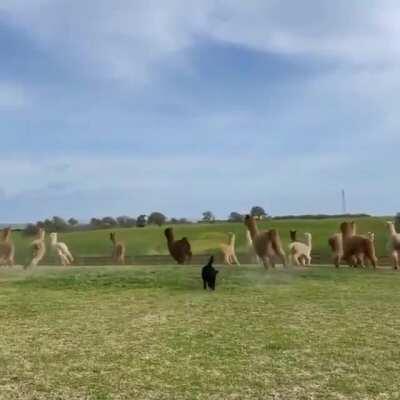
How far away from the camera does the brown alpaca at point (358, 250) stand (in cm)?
2355

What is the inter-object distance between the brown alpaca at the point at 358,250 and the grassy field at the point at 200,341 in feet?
20.9

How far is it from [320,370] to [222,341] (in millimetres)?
2066

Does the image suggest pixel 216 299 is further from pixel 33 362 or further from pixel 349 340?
pixel 33 362

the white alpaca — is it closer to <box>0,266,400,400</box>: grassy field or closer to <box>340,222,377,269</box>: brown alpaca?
<box>340,222,377,269</box>: brown alpaca

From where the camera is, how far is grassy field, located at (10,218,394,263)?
43156 millimetres

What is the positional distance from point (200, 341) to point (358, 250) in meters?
15.4

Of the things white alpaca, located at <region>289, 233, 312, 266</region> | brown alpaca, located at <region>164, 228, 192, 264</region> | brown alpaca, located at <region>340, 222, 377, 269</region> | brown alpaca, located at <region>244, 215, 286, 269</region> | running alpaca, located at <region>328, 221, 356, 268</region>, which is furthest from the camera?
brown alpaca, located at <region>164, 228, 192, 264</region>

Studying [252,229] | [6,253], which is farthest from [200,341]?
[6,253]

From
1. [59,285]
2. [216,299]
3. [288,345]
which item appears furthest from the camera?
[59,285]

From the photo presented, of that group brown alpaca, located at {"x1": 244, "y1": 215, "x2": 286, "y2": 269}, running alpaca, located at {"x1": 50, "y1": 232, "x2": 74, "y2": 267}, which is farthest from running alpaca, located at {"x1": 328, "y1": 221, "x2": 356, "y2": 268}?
running alpaca, located at {"x1": 50, "y1": 232, "x2": 74, "y2": 267}

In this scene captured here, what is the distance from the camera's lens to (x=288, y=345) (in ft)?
31.0

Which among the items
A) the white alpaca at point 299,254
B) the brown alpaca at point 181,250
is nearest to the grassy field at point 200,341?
the white alpaca at point 299,254

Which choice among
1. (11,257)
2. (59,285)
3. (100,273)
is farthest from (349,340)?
(11,257)

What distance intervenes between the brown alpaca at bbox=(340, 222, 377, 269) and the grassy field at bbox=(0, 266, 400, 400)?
250 inches
